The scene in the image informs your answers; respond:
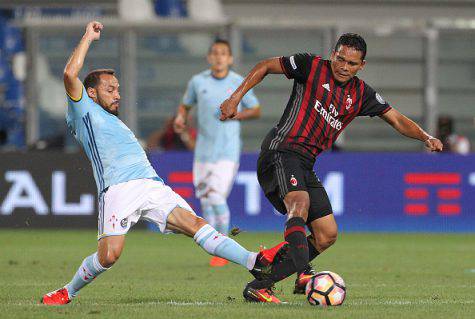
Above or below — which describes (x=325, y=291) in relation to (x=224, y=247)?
below

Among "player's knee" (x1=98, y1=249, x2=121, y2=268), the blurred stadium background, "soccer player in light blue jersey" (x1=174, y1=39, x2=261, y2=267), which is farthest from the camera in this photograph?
"soccer player in light blue jersey" (x1=174, y1=39, x2=261, y2=267)

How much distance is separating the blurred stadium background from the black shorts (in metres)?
0.70

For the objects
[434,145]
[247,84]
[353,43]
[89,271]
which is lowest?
[89,271]

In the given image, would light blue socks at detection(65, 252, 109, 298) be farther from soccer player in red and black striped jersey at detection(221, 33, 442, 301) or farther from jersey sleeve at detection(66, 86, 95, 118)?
soccer player in red and black striped jersey at detection(221, 33, 442, 301)

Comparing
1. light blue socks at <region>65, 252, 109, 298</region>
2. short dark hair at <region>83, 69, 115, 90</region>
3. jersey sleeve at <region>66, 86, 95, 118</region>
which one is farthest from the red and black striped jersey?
light blue socks at <region>65, 252, 109, 298</region>

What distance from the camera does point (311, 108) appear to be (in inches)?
350

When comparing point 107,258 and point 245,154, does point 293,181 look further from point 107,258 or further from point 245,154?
point 245,154

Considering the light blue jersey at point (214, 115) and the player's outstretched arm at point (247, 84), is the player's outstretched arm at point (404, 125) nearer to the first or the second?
the player's outstretched arm at point (247, 84)

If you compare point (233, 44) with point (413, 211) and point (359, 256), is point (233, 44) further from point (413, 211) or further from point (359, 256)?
point (359, 256)

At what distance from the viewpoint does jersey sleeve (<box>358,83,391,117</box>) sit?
29.8ft

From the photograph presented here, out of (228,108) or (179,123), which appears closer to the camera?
(228,108)

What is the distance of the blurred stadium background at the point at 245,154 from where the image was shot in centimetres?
1013

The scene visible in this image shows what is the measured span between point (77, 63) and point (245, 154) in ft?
31.1

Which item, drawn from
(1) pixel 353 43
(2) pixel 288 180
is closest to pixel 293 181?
(2) pixel 288 180
